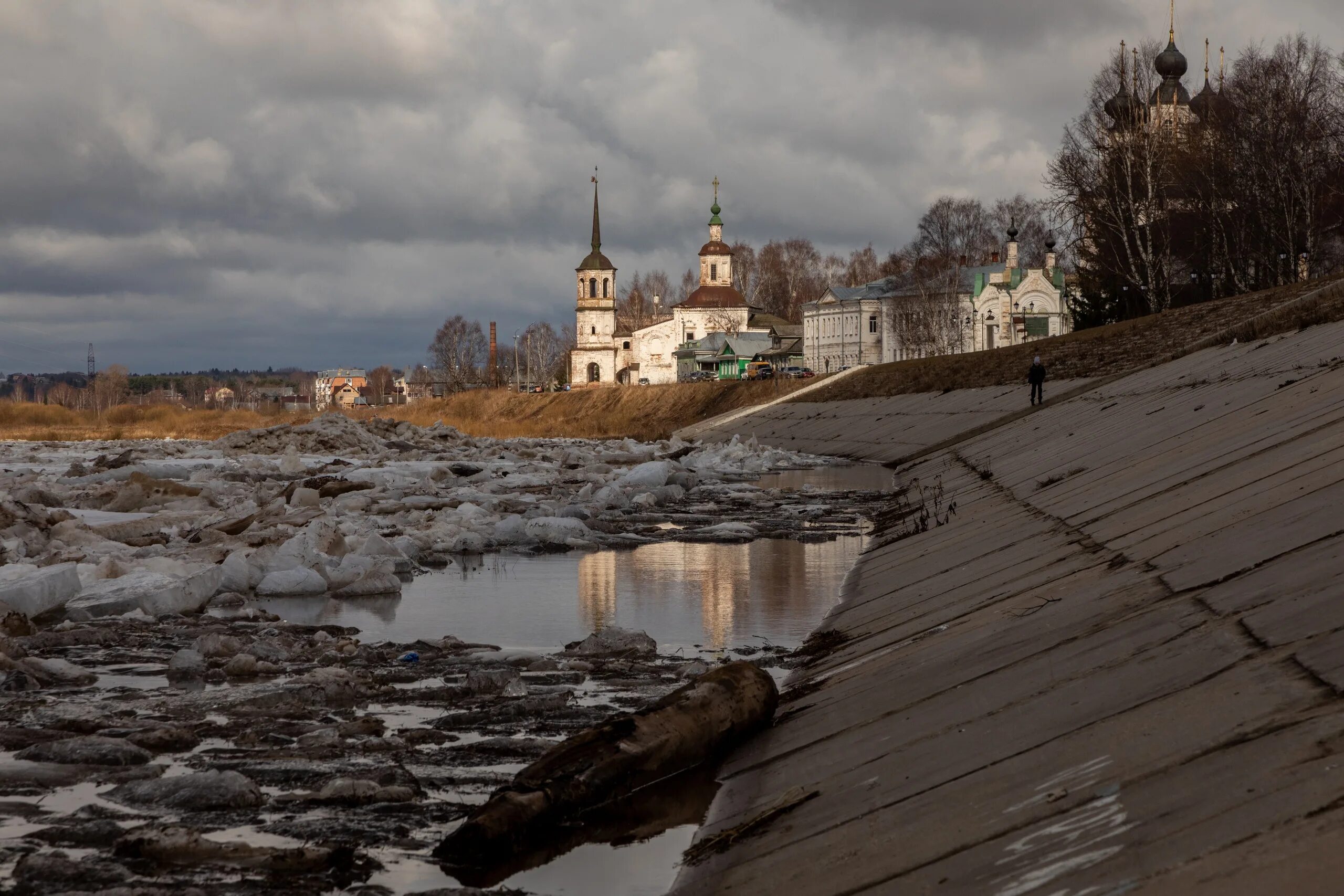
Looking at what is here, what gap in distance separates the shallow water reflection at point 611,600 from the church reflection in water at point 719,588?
23 mm

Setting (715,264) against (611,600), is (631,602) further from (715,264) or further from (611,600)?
(715,264)

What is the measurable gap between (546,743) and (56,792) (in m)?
2.20

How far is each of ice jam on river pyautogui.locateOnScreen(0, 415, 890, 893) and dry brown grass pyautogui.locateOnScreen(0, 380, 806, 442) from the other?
52295mm

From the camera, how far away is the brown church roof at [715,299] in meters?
133

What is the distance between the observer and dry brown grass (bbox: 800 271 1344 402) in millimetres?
24625

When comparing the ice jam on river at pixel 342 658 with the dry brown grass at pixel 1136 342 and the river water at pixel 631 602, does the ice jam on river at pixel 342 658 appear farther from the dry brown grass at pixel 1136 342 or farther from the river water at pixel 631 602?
the dry brown grass at pixel 1136 342

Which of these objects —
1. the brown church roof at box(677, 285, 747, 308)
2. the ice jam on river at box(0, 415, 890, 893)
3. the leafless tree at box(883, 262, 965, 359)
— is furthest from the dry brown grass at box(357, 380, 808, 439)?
the ice jam on river at box(0, 415, 890, 893)

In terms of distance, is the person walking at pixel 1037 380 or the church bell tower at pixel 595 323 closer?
the person walking at pixel 1037 380

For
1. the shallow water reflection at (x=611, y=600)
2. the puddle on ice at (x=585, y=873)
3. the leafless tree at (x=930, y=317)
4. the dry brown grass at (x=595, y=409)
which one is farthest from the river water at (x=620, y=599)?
the leafless tree at (x=930, y=317)

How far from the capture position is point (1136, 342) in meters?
37.1

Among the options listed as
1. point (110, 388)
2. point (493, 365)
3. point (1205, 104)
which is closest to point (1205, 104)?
point (1205, 104)

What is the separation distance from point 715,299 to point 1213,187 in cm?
8666

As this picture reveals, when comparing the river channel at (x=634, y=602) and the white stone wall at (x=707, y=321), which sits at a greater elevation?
the white stone wall at (x=707, y=321)

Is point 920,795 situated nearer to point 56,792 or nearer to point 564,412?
point 56,792
